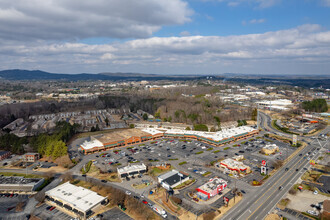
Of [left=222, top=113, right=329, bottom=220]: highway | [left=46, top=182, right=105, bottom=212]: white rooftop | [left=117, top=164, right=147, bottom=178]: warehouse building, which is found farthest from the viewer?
[left=117, top=164, right=147, bottom=178]: warehouse building

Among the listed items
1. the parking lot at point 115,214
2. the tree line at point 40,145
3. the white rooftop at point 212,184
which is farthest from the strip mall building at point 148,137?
the parking lot at point 115,214

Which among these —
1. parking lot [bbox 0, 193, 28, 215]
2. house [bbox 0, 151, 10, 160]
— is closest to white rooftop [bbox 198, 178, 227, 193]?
parking lot [bbox 0, 193, 28, 215]

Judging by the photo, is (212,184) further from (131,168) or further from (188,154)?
(188,154)

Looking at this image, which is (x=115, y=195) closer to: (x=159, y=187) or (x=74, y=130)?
(x=159, y=187)

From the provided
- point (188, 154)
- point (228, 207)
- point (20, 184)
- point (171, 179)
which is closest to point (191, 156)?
point (188, 154)

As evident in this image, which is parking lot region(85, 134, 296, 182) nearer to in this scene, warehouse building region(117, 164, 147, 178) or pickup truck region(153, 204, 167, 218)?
warehouse building region(117, 164, 147, 178)

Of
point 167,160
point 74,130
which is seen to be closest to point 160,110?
point 74,130
